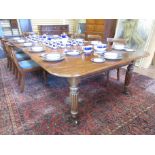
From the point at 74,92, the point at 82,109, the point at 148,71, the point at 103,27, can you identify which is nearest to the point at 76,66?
the point at 74,92

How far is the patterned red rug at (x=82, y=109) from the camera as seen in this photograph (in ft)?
4.98

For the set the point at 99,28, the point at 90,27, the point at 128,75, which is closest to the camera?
the point at 128,75

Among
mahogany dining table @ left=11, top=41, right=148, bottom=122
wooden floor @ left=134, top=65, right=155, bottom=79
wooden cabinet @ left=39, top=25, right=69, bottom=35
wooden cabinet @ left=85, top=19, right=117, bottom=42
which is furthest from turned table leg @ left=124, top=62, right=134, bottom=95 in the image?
wooden cabinet @ left=39, top=25, right=69, bottom=35

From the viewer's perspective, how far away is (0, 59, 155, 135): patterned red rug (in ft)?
4.98

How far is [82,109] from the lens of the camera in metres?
1.81

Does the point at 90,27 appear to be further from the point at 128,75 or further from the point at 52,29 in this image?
the point at 128,75

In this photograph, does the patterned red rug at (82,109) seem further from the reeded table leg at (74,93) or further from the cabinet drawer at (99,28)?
the cabinet drawer at (99,28)

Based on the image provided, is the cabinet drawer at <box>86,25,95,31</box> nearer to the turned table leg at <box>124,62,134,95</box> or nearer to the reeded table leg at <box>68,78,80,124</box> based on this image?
the turned table leg at <box>124,62,134,95</box>

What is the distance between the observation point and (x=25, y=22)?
4.94m
